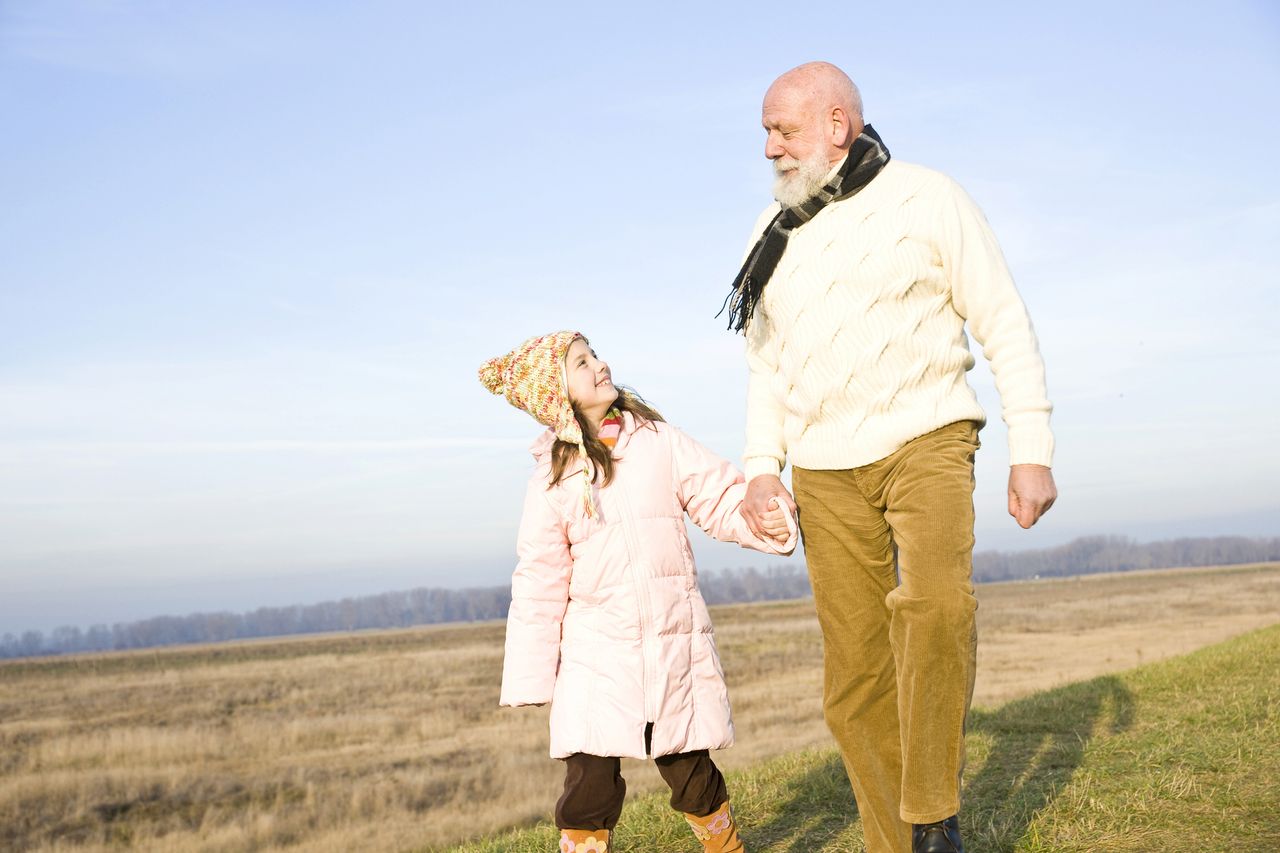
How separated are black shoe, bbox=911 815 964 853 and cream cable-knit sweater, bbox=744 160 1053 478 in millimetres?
1058

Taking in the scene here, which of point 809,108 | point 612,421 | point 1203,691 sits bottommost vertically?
point 1203,691

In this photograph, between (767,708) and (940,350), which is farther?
(767,708)

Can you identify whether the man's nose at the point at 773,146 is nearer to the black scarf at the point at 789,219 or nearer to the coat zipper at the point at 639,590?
the black scarf at the point at 789,219

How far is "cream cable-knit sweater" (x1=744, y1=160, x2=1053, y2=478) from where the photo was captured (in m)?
3.25

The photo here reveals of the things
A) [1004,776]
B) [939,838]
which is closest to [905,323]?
[939,838]

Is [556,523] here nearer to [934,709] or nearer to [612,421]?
[612,421]

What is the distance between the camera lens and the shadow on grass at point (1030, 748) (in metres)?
4.48

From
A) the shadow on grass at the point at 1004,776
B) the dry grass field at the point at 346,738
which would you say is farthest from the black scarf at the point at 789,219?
the dry grass field at the point at 346,738

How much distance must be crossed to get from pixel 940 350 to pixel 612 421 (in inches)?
48.4

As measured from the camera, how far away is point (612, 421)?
13.0ft

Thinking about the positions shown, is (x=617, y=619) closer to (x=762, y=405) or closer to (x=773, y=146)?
(x=762, y=405)

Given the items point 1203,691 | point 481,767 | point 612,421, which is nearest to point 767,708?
point 481,767

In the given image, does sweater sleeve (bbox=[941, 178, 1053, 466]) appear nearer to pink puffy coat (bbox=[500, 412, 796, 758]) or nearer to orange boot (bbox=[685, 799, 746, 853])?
pink puffy coat (bbox=[500, 412, 796, 758])

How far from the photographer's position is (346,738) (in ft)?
69.2
